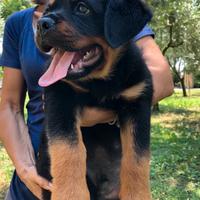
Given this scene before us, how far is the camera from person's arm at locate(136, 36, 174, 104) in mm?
2945

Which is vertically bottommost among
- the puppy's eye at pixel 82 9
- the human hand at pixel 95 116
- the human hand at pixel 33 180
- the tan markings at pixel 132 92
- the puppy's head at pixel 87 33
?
the human hand at pixel 33 180

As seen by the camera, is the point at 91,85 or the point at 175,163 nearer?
the point at 91,85

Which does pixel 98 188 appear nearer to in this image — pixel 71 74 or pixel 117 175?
pixel 117 175

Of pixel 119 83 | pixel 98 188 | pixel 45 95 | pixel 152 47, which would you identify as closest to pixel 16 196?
pixel 98 188

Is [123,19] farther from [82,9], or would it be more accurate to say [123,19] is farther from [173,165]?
[173,165]

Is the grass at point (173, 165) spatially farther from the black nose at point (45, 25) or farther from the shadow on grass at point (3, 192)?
the black nose at point (45, 25)

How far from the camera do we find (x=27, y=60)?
296cm

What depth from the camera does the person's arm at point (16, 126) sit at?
2994 millimetres

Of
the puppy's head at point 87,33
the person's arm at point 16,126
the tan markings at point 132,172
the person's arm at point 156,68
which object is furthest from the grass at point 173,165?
the puppy's head at point 87,33

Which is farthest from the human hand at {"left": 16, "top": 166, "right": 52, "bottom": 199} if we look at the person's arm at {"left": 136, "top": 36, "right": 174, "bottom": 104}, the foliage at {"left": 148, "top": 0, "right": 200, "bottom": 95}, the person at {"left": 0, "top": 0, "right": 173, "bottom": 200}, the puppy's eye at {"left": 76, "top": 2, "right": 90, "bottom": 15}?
the foliage at {"left": 148, "top": 0, "right": 200, "bottom": 95}

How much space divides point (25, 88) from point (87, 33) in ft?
2.68

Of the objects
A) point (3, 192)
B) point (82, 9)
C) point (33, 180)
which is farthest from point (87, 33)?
point (3, 192)

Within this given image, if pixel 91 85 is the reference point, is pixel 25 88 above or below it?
below

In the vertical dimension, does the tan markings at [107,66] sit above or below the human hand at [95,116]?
above
